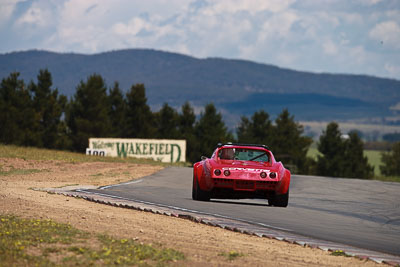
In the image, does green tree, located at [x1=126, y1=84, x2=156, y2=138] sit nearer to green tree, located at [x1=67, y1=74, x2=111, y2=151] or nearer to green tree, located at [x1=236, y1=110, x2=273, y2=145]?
green tree, located at [x1=67, y1=74, x2=111, y2=151]

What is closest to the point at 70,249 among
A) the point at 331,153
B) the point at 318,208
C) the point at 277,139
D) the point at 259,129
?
the point at 318,208

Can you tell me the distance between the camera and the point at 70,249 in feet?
32.1

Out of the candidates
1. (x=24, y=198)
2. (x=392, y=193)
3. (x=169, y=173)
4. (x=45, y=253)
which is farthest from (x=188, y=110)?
(x=45, y=253)

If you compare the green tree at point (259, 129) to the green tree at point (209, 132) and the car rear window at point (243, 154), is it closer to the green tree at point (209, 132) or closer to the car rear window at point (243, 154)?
the green tree at point (209, 132)

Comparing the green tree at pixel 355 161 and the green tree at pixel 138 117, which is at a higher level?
the green tree at pixel 138 117

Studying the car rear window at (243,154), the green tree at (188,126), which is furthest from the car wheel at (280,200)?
the green tree at (188,126)

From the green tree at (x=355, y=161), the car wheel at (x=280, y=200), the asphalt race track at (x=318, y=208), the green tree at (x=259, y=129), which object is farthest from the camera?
the green tree at (x=355, y=161)

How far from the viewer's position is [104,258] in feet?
30.7

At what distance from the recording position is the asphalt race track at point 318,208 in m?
13.7

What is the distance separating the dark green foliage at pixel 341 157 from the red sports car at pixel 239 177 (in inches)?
3809

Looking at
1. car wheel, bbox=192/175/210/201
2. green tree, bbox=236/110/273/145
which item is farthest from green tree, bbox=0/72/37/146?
car wheel, bbox=192/175/210/201

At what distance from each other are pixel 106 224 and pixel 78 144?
78839 millimetres

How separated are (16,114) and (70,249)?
253 feet

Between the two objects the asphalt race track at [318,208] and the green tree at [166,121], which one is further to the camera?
the green tree at [166,121]
